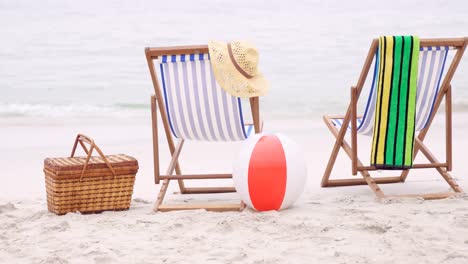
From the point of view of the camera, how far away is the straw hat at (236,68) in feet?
13.4

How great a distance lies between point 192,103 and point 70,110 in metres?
6.82

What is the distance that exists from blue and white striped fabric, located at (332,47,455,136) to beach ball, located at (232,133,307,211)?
0.55m

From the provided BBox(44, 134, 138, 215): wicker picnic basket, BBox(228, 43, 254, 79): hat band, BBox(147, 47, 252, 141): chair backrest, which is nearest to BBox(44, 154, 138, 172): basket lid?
BBox(44, 134, 138, 215): wicker picnic basket

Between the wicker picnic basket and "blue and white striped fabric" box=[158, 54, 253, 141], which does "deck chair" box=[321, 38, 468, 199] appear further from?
the wicker picnic basket

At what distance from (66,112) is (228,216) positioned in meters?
7.09

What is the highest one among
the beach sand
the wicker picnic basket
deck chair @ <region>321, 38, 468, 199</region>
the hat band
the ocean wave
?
the hat band

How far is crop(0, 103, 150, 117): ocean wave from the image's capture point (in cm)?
1032

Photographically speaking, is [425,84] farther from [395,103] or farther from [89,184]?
[89,184]

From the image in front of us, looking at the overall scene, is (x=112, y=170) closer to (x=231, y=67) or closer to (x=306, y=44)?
(x=231, y=67)

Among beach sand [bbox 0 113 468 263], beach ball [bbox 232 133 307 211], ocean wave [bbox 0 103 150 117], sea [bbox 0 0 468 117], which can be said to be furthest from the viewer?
sea [bbox 0 0 468 117]

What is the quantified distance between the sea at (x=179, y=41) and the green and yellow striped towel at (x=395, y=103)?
Result: 238 inches

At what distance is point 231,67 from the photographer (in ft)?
13.5

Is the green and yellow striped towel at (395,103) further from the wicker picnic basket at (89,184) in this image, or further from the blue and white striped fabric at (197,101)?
the wicker picnic basket at (89,184)

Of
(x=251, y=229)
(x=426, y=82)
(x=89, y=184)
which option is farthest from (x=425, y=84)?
(x=89, y=184)
